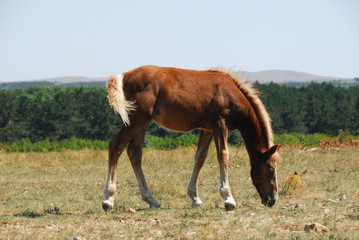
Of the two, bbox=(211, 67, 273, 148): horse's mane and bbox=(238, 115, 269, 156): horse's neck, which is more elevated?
bbox=(211, 67, 273, 148): horse's mane

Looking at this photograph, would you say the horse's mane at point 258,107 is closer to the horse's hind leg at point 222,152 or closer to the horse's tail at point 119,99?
the horse's hind leg at point 222,152

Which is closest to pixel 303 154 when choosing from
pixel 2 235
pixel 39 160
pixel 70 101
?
pixel 39 160

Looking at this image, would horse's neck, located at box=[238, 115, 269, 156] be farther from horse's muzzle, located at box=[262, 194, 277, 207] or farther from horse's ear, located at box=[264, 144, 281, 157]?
horse's muzzle, located at box=[262, 194, 277, 207]

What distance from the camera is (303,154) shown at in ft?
49.6

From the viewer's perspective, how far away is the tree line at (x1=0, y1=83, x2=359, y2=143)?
4041 cm

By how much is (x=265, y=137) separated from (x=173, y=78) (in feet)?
6.01

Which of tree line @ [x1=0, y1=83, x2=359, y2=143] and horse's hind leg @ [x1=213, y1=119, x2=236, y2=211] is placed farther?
tree line @ [x1=0, y1=83, x2=359, y2=143]

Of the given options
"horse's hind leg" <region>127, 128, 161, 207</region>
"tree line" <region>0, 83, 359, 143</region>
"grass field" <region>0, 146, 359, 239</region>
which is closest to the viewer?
"grass field" <region>0, 146, 359, 239</region>

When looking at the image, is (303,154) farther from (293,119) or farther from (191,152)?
(293,119)

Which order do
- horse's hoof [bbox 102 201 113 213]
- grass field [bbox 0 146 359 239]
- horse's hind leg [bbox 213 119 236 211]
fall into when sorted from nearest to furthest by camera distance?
grass field [bbox 0 146 359 239] < horse's hoof [bbox 102 201 113 213] < horse's hind leg [bbox 213 119 236 211]

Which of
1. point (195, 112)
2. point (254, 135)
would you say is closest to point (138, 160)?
point (195, 112)

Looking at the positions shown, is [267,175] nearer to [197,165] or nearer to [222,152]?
[222,152]

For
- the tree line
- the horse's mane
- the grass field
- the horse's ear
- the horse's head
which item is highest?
the horse's mane

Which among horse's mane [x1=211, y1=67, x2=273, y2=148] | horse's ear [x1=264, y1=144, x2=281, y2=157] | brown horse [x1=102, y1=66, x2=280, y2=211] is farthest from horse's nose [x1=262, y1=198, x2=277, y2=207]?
horse's mane [x1=211, y1=67, x2=273, y2=148]
